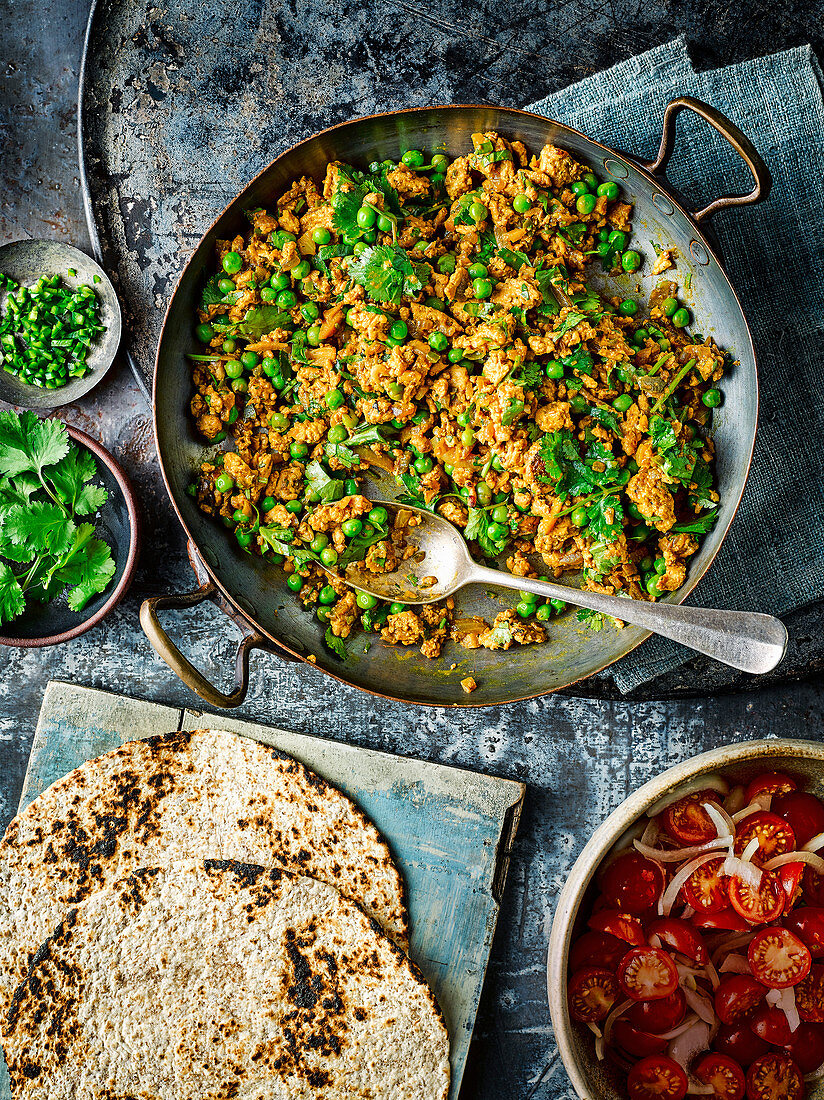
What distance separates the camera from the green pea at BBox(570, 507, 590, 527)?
267cm

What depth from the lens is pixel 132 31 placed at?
10.1 feet

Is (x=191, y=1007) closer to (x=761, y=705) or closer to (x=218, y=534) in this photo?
(x=218, y=534)

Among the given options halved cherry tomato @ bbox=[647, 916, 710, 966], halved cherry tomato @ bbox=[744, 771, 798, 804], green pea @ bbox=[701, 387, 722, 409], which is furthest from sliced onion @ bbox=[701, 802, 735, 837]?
green pea @ bbox=[701, 387, 722, 409]

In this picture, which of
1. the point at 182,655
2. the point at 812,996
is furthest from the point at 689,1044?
the point at 182,655

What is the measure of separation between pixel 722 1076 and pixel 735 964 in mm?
377

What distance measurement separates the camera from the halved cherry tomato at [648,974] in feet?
9.13

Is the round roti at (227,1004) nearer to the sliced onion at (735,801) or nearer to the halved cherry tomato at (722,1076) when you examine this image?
the halved cherry tomato at (722,1076)

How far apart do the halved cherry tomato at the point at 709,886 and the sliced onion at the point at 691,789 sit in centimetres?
25

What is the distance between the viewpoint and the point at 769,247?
119 inches

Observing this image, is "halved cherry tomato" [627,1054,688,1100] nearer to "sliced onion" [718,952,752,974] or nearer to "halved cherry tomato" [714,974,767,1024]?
"halved cherry tomato" [714,974,767,1024]

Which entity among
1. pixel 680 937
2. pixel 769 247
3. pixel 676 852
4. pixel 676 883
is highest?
pixel 769 247

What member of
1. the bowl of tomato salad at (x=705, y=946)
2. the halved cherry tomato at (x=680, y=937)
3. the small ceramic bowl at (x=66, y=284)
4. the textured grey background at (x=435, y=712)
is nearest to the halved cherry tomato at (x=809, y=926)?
the bowl of tomato salad at (x=705, y=946)

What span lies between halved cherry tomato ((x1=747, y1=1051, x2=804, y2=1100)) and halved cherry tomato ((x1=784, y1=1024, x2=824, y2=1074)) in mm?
38

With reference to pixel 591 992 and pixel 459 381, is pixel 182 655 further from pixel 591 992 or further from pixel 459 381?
pixel 591 992
